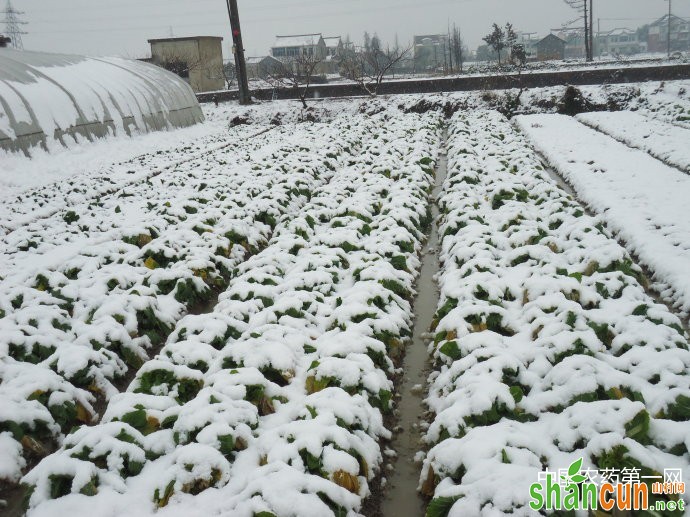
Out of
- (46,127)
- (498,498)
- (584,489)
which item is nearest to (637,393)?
(584,489)

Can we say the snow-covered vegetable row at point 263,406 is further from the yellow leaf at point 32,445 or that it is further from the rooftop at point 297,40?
the rooftop at point 297,40

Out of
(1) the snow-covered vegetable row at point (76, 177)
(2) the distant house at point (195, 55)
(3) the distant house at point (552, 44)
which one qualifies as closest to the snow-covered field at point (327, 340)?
(1) the snow-covered vegetable row at point (76, 177)

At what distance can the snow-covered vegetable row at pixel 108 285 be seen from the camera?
4.09 metres

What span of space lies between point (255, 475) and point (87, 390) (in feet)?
7.78

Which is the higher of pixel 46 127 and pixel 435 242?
pixel 46 127

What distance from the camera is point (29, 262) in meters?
6.82

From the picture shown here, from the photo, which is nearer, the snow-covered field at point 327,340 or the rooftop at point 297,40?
the snow-covered field at point 327,340

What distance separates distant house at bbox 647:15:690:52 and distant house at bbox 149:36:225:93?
93291 mm

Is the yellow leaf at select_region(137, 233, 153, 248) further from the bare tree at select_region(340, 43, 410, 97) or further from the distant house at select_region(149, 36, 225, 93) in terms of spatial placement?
the distant house at select_region(149, 36, 225, 93)

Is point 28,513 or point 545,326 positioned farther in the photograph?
point 545,326

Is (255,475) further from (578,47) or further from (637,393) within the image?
(578,47)

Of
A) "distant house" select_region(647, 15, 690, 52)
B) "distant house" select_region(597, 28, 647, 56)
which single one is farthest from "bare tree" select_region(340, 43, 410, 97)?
"distant house" select_region(597, 28, 647, 56)

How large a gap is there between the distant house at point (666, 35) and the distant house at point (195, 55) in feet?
306

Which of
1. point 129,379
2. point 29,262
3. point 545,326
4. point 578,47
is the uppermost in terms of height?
point 578,47
